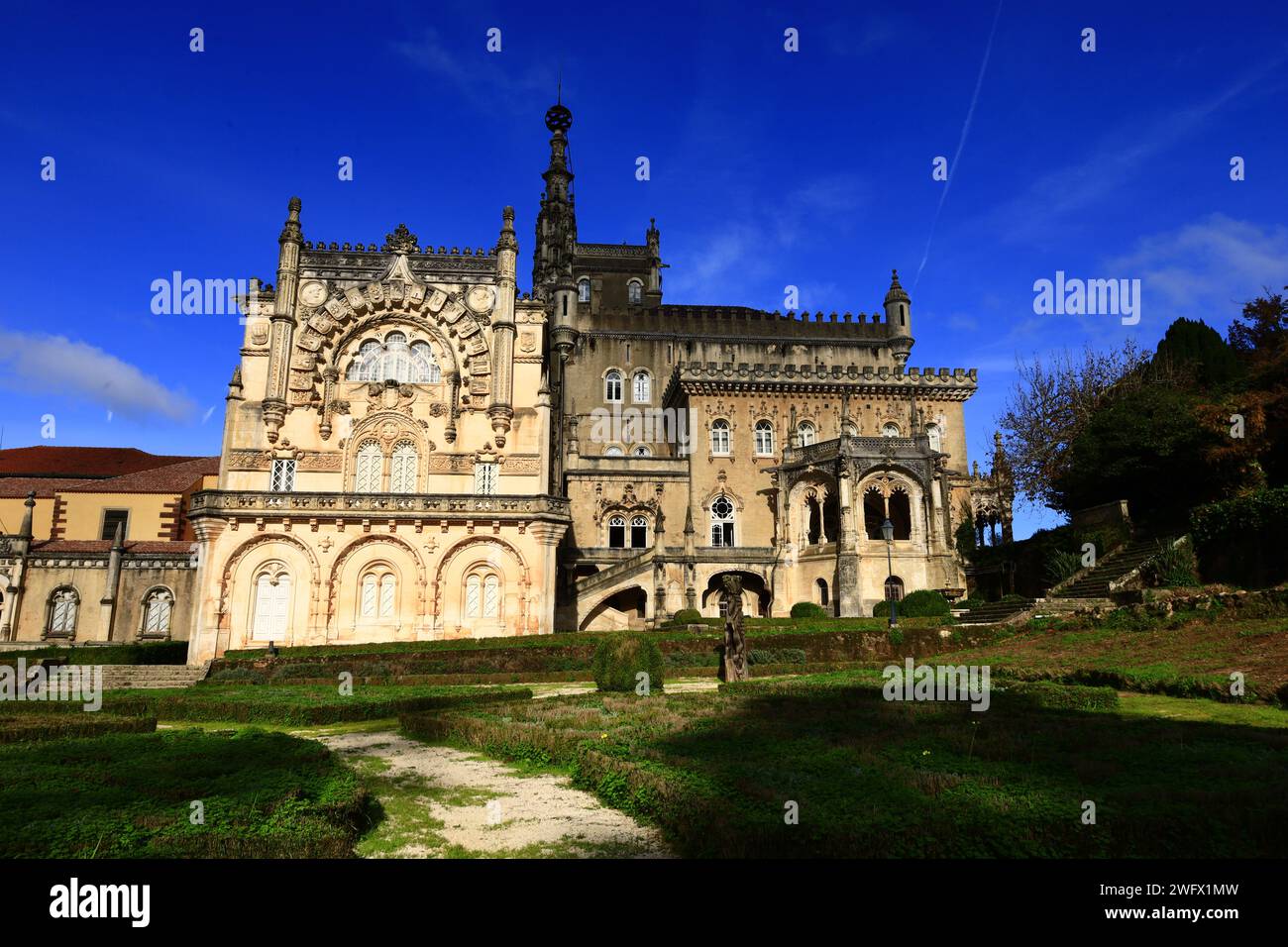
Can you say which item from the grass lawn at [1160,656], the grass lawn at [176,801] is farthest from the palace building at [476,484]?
the grass lawn at [176,801]

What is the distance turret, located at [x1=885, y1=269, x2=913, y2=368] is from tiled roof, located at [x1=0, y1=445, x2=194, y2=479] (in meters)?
52.3

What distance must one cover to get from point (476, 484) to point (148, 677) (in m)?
17.2

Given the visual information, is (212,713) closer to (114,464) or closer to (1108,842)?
(1108,842)

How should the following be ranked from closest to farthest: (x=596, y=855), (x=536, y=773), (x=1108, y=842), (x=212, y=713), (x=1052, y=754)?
(x=1108, y=842), (x=596, y=855), (x=1052, y=754), (x=536, y=773), (x=212, y=713)

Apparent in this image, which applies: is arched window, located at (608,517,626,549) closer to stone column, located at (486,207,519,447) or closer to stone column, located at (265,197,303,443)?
stone column, located at (486,207,519,447)

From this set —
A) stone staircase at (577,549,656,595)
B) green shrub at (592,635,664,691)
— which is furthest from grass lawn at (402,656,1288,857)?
stone staircase at (577,549,656,595)

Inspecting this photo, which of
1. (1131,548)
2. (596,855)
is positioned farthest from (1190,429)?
(596,855)

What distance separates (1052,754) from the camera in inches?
344

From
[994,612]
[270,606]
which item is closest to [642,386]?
[270,606]

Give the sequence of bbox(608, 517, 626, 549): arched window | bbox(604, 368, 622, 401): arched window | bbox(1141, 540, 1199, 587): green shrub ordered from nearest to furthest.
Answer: bbox(1141, 540, 1199, 587): green shrub < bbox(608, 517, 626, 549): arched window < bbox(604, 368, 622, 401): arched window

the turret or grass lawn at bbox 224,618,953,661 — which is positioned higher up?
the turret

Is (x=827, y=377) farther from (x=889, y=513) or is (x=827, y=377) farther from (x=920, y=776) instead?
(x=920, y=776)

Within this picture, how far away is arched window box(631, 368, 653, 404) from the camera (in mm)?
54031
